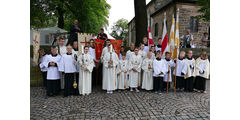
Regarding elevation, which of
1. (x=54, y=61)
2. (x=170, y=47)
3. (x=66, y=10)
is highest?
(x=66, y=10)

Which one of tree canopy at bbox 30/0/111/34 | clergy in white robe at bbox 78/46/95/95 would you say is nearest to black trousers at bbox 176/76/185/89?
clergy in white robe at bbox 78/46/95/95

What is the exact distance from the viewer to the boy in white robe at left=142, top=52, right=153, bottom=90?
6.09 metres

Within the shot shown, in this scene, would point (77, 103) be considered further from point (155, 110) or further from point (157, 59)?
point (157, 59)


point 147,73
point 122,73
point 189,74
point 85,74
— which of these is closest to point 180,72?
point 189,74

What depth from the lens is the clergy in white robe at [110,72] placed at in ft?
18.9

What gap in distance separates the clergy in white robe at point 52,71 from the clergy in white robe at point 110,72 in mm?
1800

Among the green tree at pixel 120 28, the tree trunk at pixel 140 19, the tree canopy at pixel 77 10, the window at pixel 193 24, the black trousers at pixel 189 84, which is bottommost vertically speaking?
the black trousers at pixel 189 84

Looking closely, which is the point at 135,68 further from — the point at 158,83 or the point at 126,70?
the point at 158,83

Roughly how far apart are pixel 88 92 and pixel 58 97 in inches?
42.4

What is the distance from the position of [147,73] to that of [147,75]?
0.09 metres

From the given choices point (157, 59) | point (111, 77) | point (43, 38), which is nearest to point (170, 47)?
point (157, 59)

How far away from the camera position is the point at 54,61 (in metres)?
5.30

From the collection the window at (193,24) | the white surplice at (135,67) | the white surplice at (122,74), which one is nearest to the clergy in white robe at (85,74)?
the white surplice at (122,74)

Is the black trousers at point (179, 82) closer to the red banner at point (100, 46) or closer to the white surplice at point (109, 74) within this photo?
the white surplice at point (109, 74)
